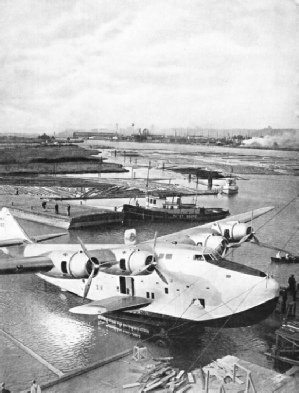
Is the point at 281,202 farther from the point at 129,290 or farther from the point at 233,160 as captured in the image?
the point at 129,290

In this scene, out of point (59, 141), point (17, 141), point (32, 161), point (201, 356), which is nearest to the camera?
point (201, 356)

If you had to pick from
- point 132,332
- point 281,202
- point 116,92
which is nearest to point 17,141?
point 116,92

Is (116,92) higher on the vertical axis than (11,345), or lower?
higher

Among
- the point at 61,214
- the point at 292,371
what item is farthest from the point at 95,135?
the point at 292,371

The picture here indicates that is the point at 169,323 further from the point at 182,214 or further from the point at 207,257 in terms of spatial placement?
the point at 182,214

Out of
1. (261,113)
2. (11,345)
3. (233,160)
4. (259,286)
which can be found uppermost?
(261,113)

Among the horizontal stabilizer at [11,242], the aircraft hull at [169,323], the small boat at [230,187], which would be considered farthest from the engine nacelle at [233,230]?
the small boat at [230,187]

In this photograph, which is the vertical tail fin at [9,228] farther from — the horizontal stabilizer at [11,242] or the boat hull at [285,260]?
the boat hull at [285,260]
